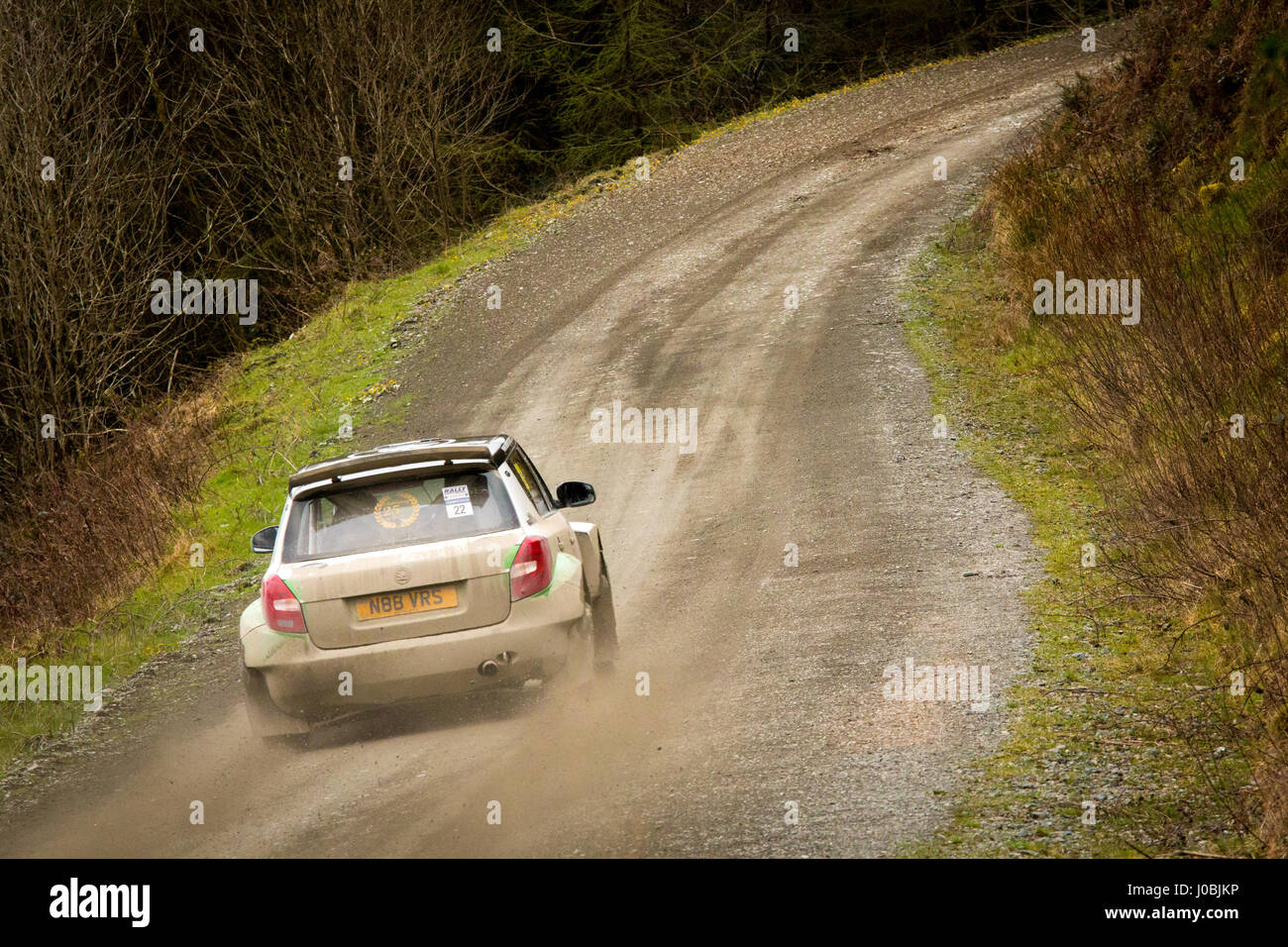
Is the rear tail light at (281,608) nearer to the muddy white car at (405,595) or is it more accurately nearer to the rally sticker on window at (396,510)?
the muddy white car at (405,595)

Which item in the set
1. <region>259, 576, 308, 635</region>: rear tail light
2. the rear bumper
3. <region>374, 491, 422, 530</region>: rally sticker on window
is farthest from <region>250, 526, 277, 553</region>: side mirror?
<region>374, 491, 422, 530</region>: rally sticker on window

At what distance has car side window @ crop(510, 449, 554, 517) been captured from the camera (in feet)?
26.3

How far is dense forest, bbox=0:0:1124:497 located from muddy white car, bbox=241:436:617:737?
1558 centimetres

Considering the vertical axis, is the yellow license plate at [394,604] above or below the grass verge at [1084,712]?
above

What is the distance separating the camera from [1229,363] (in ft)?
29.6

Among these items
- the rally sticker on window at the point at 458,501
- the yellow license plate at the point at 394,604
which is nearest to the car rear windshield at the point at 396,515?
the rally sticker on window at the point at 458,501

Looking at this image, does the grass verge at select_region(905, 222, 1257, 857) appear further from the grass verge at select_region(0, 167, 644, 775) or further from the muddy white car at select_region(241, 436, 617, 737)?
the grass verge at select_region(0, 167, 644, 775)

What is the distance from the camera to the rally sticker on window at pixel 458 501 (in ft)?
23.8

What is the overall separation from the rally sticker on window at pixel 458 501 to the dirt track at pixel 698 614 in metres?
1.23

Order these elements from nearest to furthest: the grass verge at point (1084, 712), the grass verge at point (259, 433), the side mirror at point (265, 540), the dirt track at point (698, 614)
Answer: the grass verge at point (1084, 712), the dirt track at point (698, 614), the side mirror at point (265, 540), the grass verge at point (259, 433)

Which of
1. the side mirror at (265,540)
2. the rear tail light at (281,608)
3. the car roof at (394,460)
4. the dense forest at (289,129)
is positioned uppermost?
the dense forest at (289,129)

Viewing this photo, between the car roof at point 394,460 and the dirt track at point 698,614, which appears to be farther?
the car roof at point 394,460
